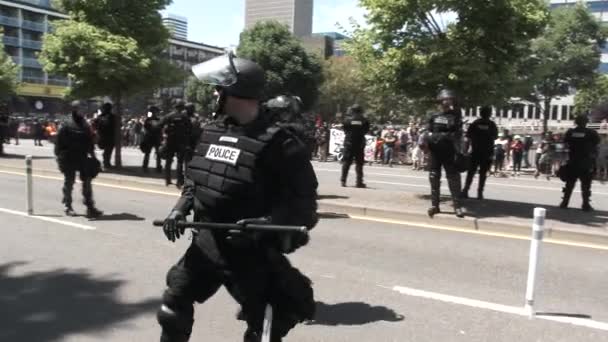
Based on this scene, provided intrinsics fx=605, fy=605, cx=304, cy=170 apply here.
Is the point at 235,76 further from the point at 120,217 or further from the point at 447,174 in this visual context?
the point at 120,217

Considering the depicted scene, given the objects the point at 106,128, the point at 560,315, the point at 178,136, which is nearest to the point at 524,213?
the point at 560,315

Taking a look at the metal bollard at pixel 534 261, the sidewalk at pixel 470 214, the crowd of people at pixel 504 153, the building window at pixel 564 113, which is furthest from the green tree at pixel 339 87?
the metal bollard at pixel 534 261

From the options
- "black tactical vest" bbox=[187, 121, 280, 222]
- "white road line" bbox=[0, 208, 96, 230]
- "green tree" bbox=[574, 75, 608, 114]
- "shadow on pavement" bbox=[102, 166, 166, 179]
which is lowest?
"white road line" bbox=[0, 208, 96, 230]

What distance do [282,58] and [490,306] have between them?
3526 cm

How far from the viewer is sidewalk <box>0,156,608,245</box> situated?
27.0ft

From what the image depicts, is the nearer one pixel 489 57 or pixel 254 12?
pixel 489 57

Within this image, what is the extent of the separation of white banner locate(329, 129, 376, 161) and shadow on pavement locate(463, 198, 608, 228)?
1391 cm

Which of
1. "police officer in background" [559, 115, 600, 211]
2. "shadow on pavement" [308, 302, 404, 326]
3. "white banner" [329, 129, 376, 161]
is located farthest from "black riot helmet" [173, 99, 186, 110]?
"white banner" [329, 129, 376, 161]

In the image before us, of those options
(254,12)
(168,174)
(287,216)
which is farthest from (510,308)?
(254,12)

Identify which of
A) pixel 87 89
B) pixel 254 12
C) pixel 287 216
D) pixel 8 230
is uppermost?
pixel 254 12

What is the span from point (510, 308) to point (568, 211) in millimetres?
5790

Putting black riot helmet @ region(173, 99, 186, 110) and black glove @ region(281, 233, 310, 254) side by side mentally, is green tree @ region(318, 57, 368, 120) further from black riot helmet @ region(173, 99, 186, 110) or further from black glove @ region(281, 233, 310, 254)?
black glove @ region(281, 233, 310, 254)

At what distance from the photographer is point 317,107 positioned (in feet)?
→ 161

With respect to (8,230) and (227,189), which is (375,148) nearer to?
(8,230)
